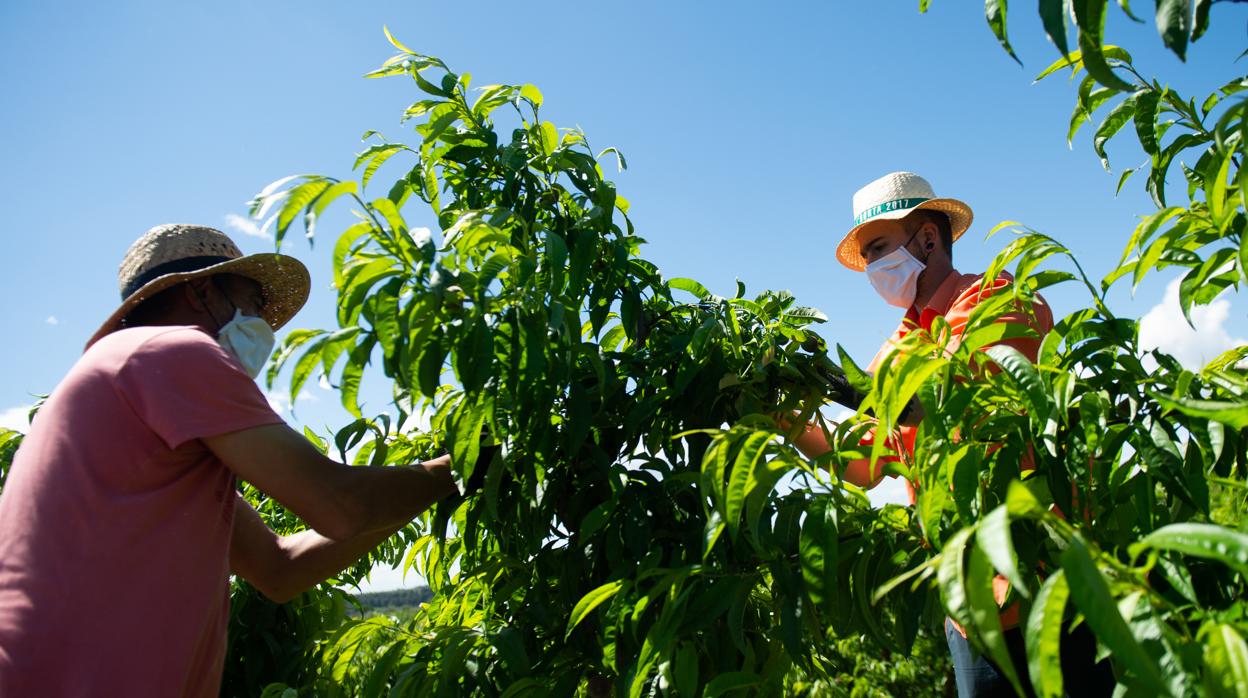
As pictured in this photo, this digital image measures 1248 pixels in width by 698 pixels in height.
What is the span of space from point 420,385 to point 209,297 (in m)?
0.96

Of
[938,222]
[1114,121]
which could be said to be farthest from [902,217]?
[1114,121]

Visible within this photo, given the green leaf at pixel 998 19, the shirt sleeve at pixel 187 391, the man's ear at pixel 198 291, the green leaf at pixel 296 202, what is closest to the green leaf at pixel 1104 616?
the green leaf at pixel 998 19

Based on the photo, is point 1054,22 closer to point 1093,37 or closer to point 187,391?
point 1093,37

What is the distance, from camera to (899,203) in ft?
8.78

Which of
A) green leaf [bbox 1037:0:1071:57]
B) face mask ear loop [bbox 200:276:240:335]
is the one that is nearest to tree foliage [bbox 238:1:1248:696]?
green leaf [bbox 1037:0:1071:57]

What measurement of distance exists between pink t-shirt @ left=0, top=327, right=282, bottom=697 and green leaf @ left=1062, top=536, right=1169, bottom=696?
129cm

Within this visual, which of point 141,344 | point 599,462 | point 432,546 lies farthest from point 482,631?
point 141,344

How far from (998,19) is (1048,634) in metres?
0.62

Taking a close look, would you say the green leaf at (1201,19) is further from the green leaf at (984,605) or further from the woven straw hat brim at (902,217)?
the woven straw hat brim at (902,217)

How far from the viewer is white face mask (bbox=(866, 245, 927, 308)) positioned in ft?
8.70

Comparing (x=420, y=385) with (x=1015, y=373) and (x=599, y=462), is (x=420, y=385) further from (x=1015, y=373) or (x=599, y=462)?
(x=1015, y=373)

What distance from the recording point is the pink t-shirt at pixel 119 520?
1464 mm

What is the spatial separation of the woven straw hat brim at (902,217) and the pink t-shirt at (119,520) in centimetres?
183

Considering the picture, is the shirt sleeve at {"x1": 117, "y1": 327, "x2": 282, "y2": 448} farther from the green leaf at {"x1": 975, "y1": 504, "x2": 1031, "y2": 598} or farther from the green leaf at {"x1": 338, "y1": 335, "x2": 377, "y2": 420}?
the green leaf at {"x1": 975, "y1": 504, "x2": 1031, "y2": 598}
